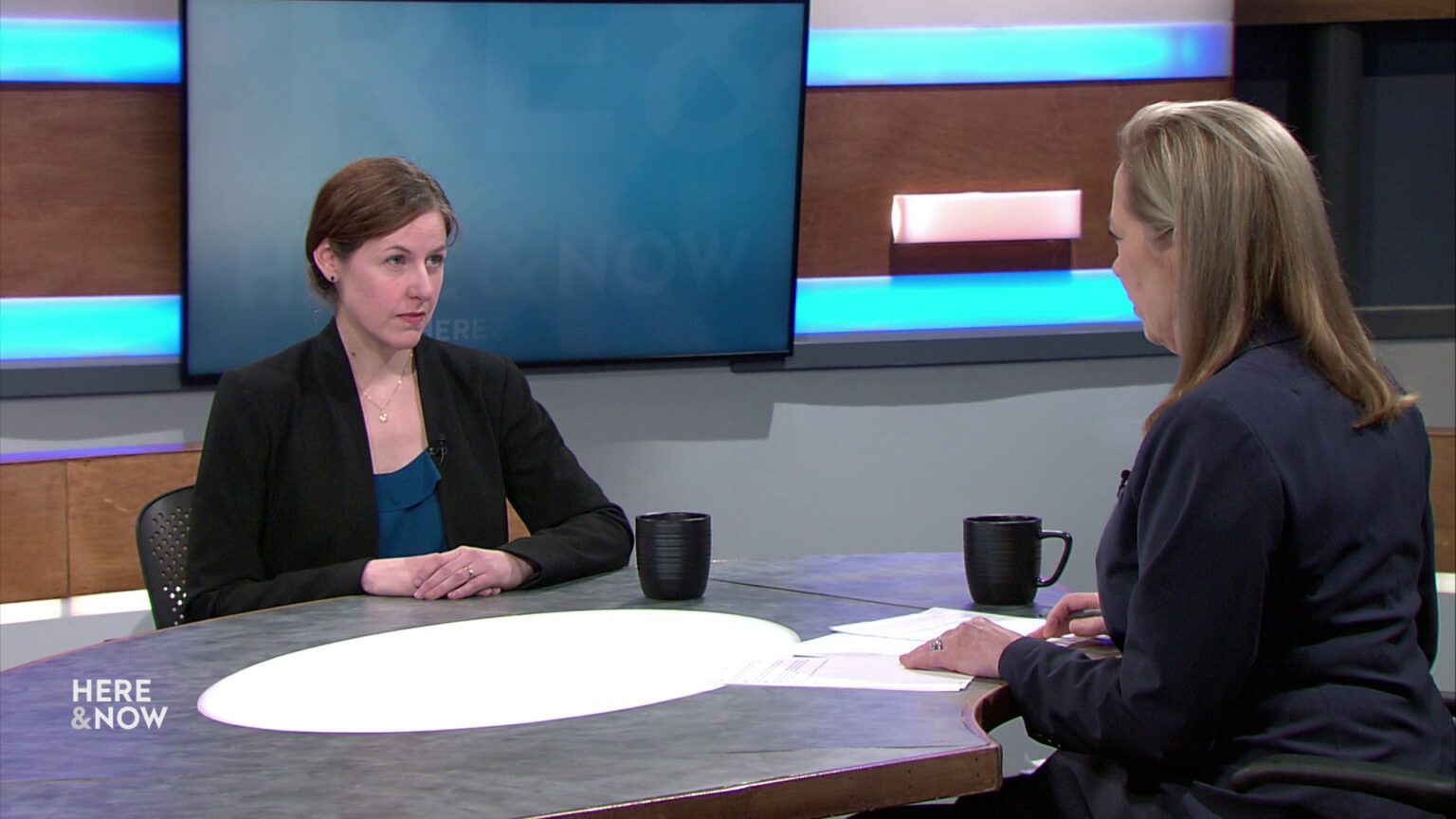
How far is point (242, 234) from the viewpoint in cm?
348

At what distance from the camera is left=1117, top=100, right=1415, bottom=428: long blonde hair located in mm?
1470

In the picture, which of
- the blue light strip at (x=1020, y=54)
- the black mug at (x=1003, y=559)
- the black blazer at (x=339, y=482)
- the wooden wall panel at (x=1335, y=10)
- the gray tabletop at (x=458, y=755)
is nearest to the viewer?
the gray tabletop at (x=458, y=755)

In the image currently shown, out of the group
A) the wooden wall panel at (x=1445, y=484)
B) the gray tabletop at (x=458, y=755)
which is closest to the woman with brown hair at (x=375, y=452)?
Result: the gray tabletop at (x=458, y=755)

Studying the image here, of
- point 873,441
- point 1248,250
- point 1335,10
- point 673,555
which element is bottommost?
point 873,441

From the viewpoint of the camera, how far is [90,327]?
3.47m

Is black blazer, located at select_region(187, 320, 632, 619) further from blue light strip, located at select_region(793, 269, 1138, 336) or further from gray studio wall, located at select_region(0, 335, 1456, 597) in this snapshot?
blue light strip, located at select_region(793, 269, 1138, 336)

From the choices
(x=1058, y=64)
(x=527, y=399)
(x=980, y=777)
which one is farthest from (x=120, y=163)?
(x=980, y=777)

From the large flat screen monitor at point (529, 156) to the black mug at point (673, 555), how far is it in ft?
5.80

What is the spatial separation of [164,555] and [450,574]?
0.61 metres

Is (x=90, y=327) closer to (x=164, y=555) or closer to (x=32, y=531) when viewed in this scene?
(x=32, y=531)

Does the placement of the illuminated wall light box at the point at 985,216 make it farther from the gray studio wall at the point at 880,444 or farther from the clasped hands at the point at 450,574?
the clasped hands at the point at 450,574

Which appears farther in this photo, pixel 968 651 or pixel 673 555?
pixel 673 555

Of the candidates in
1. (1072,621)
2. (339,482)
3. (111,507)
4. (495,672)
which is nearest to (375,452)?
(339,482)

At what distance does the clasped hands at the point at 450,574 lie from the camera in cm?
209
